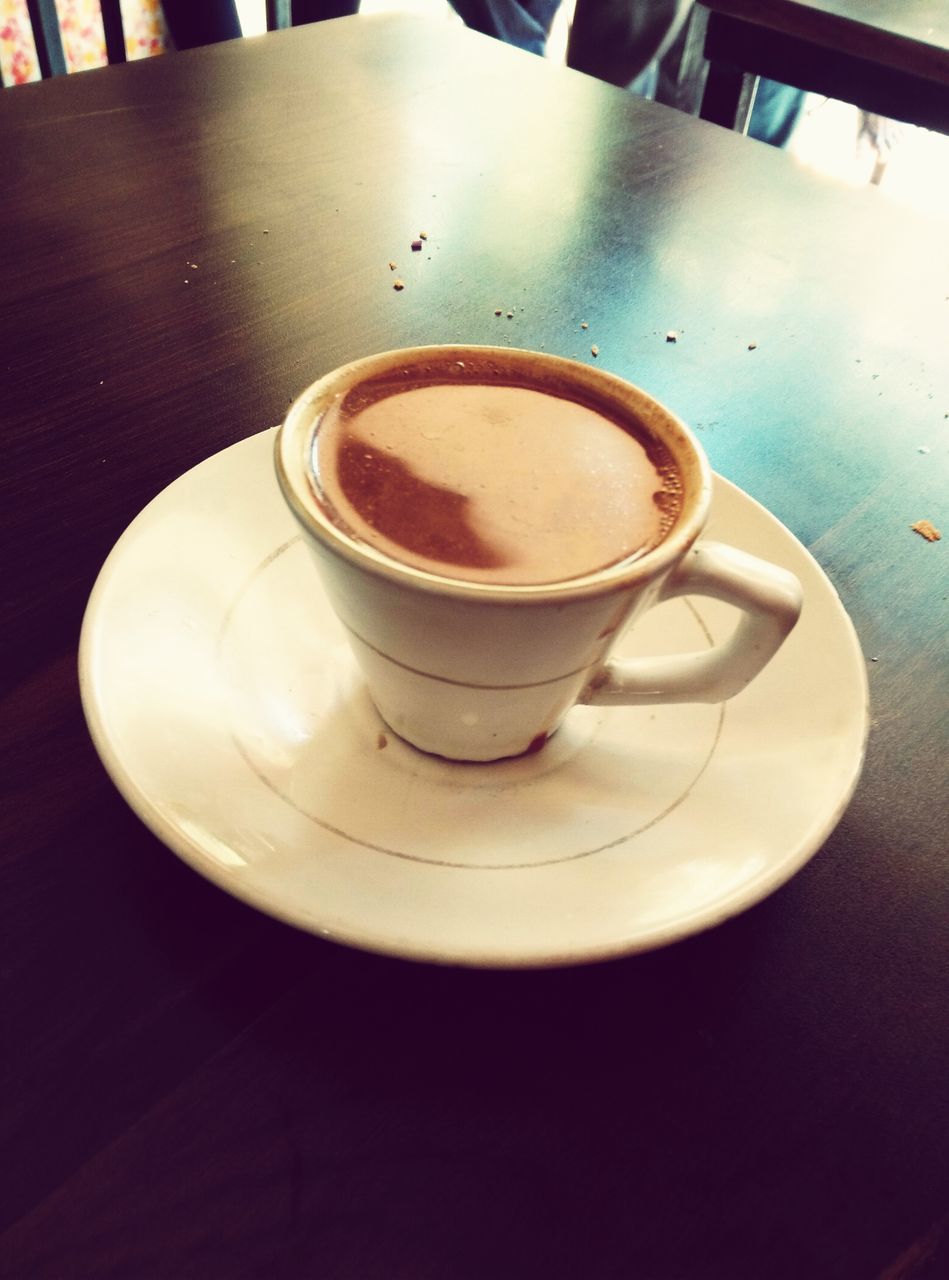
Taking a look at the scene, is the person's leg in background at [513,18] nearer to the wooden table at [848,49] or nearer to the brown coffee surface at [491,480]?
the wooden table at [848,49]

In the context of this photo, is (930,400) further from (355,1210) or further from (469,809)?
(355,1210)

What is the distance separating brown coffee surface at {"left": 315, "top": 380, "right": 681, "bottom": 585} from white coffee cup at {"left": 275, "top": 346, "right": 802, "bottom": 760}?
0.4 inches

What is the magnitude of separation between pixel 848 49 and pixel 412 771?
1.69 metres

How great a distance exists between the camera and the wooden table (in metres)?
1.60

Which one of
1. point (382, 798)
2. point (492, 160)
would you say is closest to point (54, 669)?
point (382, 798)

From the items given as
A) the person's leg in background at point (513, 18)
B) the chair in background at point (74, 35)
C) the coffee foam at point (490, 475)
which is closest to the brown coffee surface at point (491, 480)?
the coffee foam at point (490, 475)

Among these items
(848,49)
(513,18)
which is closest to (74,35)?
(513,18)

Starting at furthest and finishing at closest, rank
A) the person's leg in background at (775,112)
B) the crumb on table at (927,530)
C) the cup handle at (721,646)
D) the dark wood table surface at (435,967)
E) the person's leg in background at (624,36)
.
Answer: the person's leg in background at (775,112) < the person's leg in background at (624,36) < the crumb on table at (927,530) < the cup handle at (721,646) < the dark wood table surface at (435,967)

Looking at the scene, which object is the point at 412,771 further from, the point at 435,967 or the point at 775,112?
the point at 775,112

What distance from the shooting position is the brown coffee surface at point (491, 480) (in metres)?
0.47

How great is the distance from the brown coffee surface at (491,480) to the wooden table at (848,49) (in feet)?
4.79

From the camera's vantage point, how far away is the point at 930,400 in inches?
33.9

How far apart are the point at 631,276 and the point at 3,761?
758 mm

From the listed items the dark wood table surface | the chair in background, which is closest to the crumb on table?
the dark wood table surface
